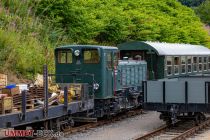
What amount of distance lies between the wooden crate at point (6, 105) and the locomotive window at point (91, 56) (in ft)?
18.2

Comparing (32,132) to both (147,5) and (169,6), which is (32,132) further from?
(169,6)

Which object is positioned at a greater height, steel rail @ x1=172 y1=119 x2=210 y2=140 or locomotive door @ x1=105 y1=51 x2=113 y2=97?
locomotive door @ x1=105 y1=51 x2=113 y2=97

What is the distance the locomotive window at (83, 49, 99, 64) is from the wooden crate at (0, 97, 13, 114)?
5.54 meters

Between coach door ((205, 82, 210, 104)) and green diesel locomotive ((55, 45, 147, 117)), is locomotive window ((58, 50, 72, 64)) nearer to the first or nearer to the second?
green diesel locomotive ((55, 45, 147, 117))

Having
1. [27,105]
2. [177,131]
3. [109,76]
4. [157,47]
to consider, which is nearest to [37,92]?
[27,105]

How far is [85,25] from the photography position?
26484mm

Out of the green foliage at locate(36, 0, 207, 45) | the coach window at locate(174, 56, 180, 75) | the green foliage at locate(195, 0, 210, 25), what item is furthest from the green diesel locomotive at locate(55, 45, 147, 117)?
the green foliage at locate(195, 0, 210, 25)

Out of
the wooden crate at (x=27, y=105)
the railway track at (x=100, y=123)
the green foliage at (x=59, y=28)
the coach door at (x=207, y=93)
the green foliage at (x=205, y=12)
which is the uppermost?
the green foliage at (x=205, y=12)

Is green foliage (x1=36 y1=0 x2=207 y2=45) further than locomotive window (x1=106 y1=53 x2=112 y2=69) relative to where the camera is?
Yes

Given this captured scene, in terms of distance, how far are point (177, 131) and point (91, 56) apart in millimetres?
4138

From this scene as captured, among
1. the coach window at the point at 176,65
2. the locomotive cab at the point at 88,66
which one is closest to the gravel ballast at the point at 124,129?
the locomotive cab at the point at 88,66

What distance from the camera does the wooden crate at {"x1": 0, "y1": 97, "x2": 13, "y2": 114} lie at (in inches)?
441

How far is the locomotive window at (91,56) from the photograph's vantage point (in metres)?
16.6

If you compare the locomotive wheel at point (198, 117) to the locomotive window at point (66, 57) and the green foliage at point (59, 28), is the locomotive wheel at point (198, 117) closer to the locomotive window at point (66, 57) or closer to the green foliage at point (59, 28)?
the locomotive window at point (66, 57)
